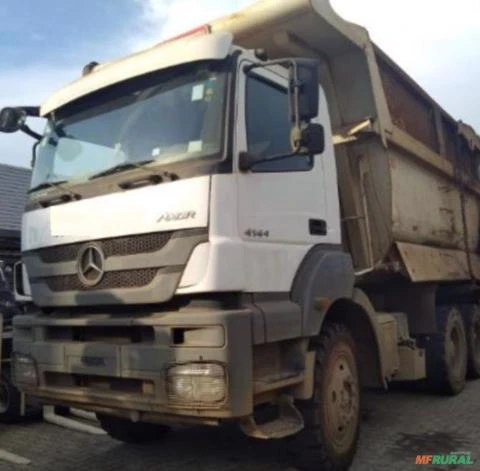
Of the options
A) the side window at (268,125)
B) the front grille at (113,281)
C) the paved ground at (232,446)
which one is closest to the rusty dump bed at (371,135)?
the side window at (268,125)

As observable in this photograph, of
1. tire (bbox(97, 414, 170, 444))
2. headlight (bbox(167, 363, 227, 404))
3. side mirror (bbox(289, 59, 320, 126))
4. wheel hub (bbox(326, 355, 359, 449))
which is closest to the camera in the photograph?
headlight (bbox(167, 363, 227, 404))

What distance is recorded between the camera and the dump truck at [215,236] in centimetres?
360

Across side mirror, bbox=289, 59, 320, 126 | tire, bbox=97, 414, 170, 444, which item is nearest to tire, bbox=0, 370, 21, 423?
tire, bbox=97, 414, 170, 444

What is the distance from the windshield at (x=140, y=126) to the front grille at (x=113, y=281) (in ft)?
2.32

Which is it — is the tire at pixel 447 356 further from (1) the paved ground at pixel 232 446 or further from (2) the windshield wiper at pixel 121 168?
(2) the windshield wiper at pixel 121 168

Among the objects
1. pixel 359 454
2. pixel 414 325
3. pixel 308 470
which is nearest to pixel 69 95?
pixel 308 470

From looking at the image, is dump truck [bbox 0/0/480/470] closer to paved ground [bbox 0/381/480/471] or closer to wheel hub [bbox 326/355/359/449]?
wheel hub [bbox 326/355/359/449]

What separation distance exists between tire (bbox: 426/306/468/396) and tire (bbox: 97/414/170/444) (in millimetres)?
3172

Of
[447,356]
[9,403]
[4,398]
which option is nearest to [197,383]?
[9,403]

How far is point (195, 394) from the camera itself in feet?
11.3

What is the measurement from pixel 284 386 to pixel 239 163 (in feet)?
4.67

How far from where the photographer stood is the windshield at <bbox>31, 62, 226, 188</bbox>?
3.82 meters

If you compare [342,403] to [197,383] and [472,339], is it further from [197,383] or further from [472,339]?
[472,339]

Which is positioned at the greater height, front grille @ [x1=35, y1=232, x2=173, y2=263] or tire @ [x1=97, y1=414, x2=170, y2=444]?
front grille @ [x1=35, y1=232, x2=173, y2=263]
